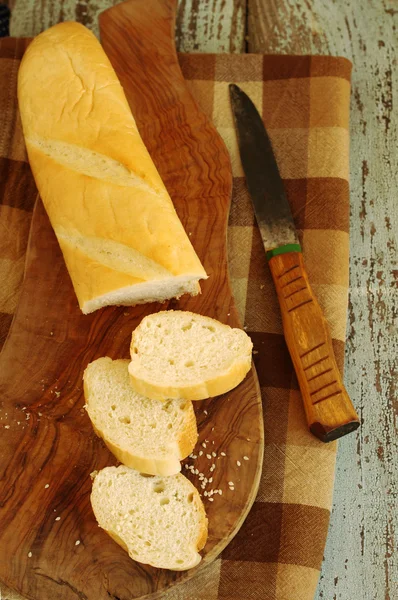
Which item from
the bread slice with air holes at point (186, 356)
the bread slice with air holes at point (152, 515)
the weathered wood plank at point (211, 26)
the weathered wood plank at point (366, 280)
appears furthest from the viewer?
the weathered wood plank at point (211, 26)

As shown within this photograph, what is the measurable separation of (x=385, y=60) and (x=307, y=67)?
41 centimetres

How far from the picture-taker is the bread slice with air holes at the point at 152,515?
1.91 metres

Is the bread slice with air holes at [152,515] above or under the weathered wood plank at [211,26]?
under

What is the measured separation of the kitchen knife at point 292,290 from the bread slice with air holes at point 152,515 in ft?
1.54

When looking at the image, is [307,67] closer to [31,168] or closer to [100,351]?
[31,168]

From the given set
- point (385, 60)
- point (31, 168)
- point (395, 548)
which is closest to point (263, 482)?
point (395, 548)

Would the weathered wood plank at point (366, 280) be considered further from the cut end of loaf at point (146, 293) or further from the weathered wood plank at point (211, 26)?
the cut end of loaf at point (146, 293)

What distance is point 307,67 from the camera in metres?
2.65

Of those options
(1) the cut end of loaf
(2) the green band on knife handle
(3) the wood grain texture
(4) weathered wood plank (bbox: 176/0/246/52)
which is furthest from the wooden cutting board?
(3) the wood grain texture

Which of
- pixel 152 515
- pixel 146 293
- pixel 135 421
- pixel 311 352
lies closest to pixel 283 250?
pixel 311 352

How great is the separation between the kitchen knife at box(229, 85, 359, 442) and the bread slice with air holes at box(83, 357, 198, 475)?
0.40 m

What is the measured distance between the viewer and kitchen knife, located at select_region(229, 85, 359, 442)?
2061 millimetres

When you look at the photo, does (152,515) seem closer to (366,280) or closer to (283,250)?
(283,250)

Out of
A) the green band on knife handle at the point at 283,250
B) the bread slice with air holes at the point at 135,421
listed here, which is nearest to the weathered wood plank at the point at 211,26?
the green band on knife handle at the point at 283,250
